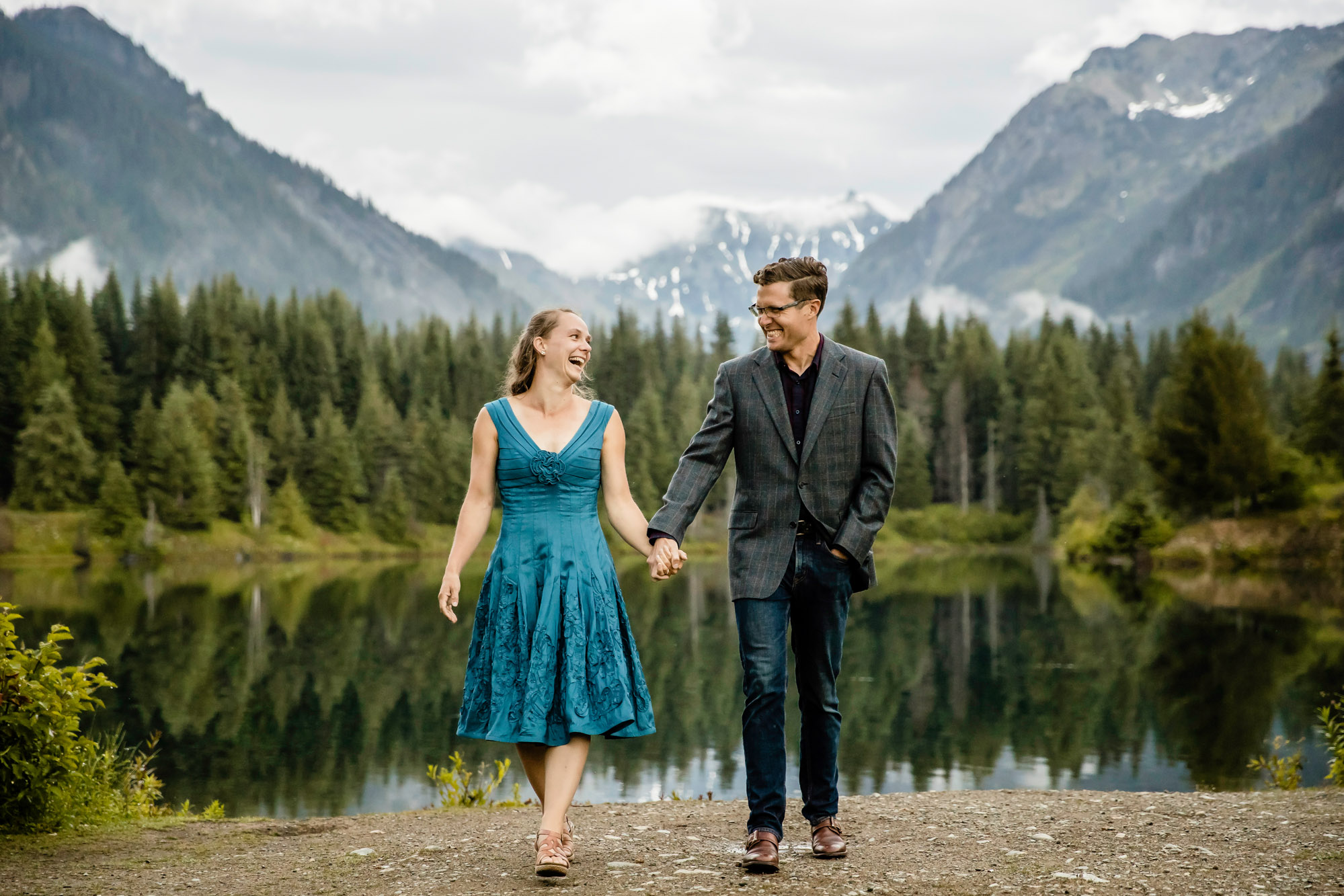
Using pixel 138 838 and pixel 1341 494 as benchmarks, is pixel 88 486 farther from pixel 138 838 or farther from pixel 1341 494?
pixel 138 838

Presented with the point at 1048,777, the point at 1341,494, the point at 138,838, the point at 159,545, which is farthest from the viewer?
the point at 159,545

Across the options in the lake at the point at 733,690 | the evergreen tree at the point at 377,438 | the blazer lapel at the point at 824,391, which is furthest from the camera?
the evergreen tree at the point at 377,438

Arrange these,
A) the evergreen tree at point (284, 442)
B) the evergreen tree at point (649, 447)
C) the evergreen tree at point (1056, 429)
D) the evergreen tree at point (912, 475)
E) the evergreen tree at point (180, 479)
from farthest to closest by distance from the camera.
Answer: the evergreen tree at point (912, 475), the evergreen tree at point (1056, 429), the evergreen tree at point (649, 447), the evergreen tree at point (284, 442), the evergreen tree at point (180, 479)

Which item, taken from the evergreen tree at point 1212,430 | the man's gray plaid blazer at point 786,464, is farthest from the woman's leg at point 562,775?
the evergreen tree at point 1212,430

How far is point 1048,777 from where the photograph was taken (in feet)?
53.7

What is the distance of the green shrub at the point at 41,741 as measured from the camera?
22.3 ft

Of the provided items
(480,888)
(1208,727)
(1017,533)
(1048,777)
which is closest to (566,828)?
(480,888)

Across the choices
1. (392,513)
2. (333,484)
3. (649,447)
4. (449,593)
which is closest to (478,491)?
(449,593)

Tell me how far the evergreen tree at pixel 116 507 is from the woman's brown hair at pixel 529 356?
66.1 meters

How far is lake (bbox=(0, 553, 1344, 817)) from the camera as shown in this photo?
54.2 feet

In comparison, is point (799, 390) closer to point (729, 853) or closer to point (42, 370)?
point (729, 853)

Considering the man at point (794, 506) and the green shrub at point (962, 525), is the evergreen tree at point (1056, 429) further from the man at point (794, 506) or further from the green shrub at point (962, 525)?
the man at point (794, 506)

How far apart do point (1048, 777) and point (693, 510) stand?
39.3 feet

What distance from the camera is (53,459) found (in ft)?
223
